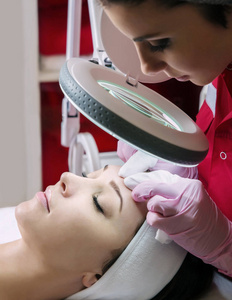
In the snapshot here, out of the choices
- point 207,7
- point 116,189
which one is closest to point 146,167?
point 116,189

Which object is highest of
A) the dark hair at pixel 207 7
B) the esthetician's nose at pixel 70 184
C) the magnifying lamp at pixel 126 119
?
the dark hair at pixel 207 7

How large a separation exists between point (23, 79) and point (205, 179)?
140 cm

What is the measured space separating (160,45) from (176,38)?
2.2 inches

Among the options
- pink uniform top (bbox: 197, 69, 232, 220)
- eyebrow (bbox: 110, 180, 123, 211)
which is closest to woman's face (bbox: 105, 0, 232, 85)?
pink uniform top (bbox: 197, 69, 232, 220)

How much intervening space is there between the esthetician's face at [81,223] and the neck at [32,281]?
0.03 metres

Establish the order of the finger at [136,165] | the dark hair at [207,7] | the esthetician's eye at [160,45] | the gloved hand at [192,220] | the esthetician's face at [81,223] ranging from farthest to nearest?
the finger at [136,165]
the esthetician's face at [81,223]
the gloved hand at [192,220]
the esthetician's eye at [160,45]
the dark hair at [207,7]

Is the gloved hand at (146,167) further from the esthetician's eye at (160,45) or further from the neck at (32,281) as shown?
the esthetician's eye at (160,45)

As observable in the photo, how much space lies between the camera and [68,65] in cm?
98

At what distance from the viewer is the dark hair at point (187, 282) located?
1211mm

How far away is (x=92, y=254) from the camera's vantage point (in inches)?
45.8

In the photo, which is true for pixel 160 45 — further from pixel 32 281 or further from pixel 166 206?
pixel 32 281

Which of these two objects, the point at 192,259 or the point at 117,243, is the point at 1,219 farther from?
the point at 192,259

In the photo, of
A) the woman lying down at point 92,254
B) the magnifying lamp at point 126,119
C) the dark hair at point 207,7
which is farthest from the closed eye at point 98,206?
the dark hair at point 207,7

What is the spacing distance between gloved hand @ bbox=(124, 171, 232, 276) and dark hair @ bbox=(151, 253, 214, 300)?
0.12 m
